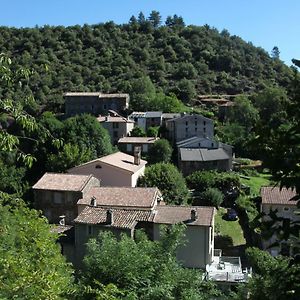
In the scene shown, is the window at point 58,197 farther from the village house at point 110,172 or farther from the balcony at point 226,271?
the balcony at point 226,271

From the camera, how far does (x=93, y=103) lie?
61.7m

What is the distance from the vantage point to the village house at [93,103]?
201 feet

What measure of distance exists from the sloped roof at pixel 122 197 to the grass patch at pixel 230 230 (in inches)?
251

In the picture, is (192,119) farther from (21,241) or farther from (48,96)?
(21,241)

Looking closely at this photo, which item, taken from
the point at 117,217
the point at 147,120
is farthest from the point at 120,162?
the point at 147,120

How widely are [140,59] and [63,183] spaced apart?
6212 centimetres

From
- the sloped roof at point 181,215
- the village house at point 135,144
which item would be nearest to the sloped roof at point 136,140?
the village house at point 135,144

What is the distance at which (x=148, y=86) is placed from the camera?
67.8 m

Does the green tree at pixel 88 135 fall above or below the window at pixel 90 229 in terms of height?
above

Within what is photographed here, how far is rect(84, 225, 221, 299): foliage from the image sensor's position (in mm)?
11211

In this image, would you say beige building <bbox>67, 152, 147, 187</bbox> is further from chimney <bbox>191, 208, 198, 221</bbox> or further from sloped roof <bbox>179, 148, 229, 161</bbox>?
chimney <bbox>191, 208, 198, 221</bbox>

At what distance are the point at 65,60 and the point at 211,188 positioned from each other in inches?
2162

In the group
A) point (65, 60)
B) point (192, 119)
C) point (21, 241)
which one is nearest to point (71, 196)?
point (21, 241)

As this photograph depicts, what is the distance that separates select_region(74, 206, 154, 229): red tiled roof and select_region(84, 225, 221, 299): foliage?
23.5 feet
